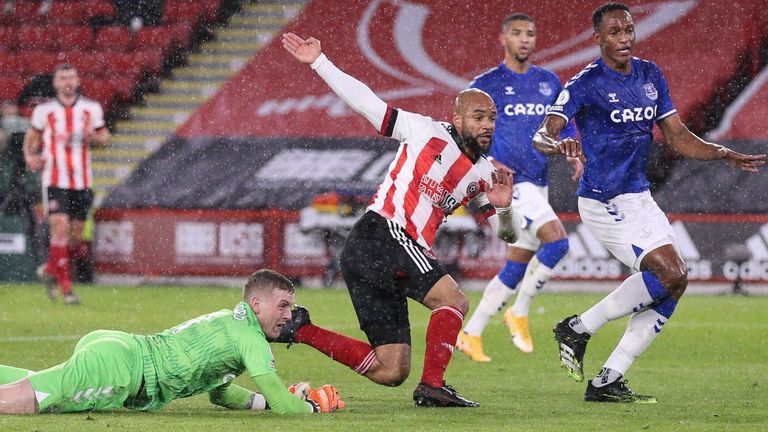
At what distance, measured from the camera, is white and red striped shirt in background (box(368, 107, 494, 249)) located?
6387mm

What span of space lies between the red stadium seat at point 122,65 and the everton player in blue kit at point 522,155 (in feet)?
40.0

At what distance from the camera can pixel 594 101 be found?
6938 millimetres

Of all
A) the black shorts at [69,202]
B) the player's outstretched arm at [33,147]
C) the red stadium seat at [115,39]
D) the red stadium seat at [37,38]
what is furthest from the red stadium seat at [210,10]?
the black shorts at [69,202]

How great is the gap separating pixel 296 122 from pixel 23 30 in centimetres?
576

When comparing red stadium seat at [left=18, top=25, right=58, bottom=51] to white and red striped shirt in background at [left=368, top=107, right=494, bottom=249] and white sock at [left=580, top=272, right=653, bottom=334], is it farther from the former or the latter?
white sock at [left=580, top=272, right=653, bottom=334]

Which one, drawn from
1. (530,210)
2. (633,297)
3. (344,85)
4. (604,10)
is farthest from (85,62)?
(633,297)

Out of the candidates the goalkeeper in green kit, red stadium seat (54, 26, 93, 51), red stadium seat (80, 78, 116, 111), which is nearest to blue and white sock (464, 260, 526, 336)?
the goalkeeper in green kit

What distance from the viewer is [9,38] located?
21.7 meters

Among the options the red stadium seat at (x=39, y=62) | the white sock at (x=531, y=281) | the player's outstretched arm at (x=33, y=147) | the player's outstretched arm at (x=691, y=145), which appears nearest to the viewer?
the player's outstretched arm at (x=691, y=145)

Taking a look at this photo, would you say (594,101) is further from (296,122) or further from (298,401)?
(296,122)

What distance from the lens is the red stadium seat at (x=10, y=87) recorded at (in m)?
20.4

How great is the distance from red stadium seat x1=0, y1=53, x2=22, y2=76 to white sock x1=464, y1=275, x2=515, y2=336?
13.4 metres

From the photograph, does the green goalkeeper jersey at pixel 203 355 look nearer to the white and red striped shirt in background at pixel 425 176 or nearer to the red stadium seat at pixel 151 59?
the white and red striped shirt in background at pixel 425 176

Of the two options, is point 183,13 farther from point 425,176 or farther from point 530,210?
point 425,176
